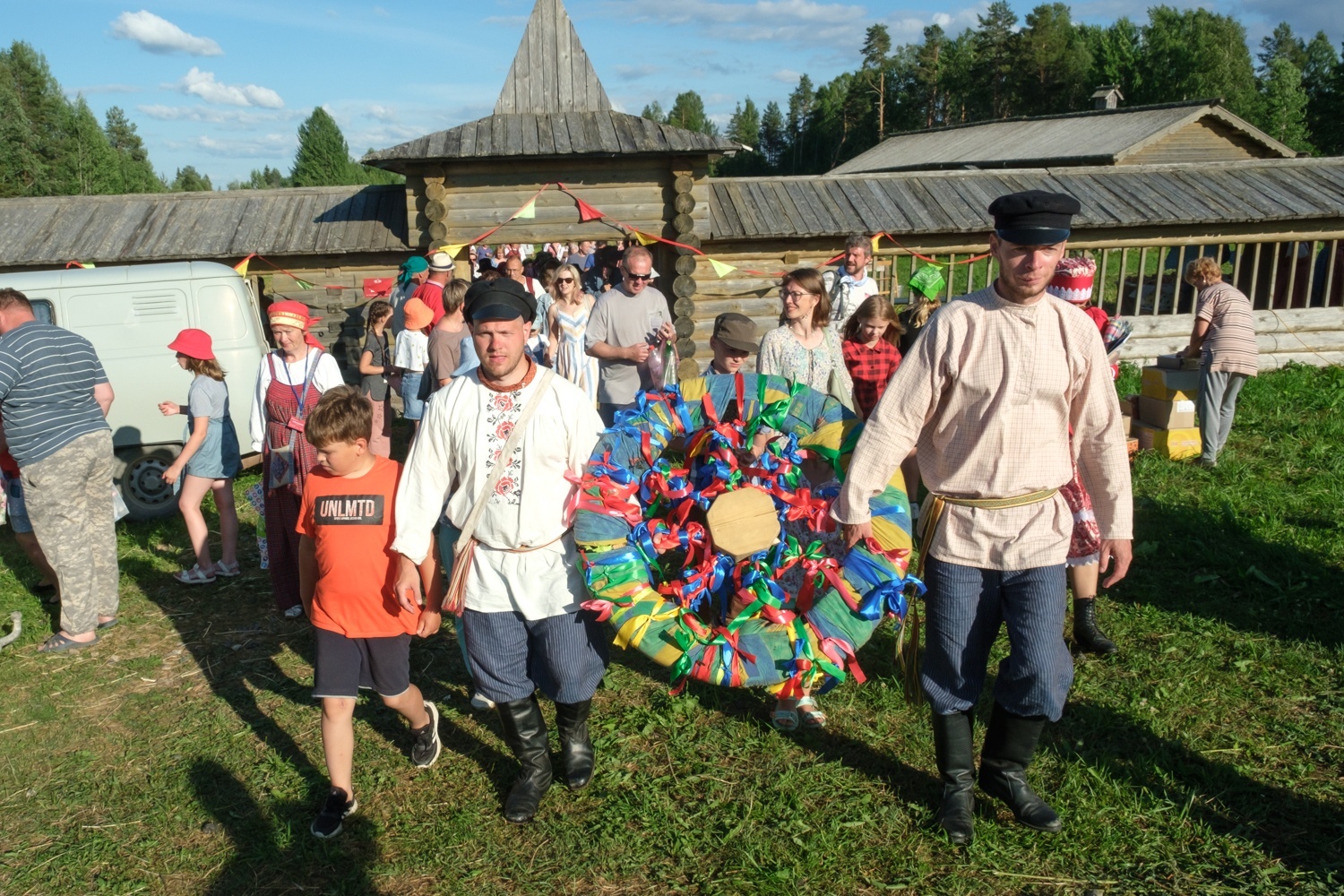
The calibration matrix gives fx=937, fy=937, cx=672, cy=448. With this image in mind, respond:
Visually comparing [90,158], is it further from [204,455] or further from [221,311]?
[204,455]

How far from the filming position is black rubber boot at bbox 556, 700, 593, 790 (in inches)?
149

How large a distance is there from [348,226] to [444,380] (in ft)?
23.6

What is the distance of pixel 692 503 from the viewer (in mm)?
4090

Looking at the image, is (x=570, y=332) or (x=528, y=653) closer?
(x=528, y=653)

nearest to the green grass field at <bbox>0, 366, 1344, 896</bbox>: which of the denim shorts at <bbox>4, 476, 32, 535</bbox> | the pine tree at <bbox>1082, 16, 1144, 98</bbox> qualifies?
the denim shorts at <bbox>4, 476, 32, 535</bbox>

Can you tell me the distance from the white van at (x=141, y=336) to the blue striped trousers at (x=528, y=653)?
5.69 meters

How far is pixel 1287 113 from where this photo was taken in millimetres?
44312

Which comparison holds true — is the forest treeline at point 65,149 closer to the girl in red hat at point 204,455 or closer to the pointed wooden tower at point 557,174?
the pointed wooden tower at point 557,174

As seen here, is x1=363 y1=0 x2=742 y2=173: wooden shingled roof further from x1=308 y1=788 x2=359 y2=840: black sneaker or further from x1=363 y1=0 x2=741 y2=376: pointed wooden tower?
x1=308 y1=788 x2=359 y2=840: black sneaker

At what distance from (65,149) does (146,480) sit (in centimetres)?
5158

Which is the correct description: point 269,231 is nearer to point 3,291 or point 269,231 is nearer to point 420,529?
point 3,291

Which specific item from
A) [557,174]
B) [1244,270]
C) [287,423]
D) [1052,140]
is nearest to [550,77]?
[557,174]

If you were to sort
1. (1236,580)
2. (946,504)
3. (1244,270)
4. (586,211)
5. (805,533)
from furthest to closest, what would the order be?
(1244,270) → (586,211) → (1236,580) → (805,533) → (946,504)

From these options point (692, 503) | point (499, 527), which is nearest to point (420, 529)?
point (499, 527)
